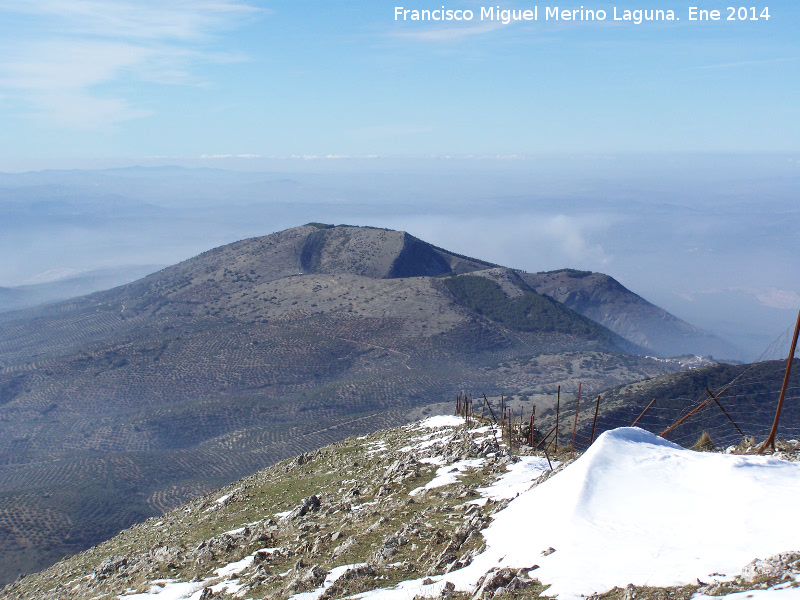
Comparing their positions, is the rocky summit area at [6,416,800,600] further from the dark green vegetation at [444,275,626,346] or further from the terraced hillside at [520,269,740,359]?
the terraced hillside at [520,269,740,359]

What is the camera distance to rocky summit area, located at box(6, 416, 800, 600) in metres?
9.63

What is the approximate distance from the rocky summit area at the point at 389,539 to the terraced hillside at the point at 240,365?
16009mm

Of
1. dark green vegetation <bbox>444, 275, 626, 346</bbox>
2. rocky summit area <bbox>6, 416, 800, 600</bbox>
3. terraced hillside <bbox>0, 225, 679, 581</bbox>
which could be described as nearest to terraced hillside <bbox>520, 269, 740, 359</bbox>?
terraced hillside <bbox>0, 225, 679, 581</bbox>

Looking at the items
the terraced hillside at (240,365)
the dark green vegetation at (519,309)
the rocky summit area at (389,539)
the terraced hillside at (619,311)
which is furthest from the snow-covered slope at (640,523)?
the terraced hillside at (619,311)

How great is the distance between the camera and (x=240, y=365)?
2918 inches

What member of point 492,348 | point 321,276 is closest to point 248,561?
point 492,348

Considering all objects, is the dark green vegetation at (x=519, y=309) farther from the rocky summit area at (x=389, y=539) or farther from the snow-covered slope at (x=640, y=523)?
the snow-covered slope at (x=640, y=523)

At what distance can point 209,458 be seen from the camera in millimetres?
49500

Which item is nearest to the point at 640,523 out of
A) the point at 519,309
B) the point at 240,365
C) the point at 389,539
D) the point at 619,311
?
the point at 389,539

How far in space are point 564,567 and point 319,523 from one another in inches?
346

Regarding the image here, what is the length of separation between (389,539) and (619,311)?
13461cm

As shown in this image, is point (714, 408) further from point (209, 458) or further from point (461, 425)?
point (209, 458)

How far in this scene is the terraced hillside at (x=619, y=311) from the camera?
443ft

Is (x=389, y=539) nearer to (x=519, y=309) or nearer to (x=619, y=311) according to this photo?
(x=519, y=309)
